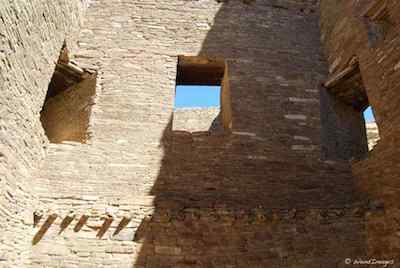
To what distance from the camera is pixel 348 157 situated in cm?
648

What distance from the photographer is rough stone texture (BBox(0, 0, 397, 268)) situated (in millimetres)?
4781

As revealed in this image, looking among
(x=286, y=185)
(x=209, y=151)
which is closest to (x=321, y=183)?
(x=286, y=185)

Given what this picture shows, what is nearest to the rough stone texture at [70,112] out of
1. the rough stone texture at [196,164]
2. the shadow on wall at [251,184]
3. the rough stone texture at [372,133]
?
the rough stone texture at [196,164]

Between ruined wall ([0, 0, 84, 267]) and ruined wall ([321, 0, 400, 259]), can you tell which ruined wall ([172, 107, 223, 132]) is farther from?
ruined wall ([0, 0, 84, 267])

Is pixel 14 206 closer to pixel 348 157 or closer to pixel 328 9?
pixel 348 157

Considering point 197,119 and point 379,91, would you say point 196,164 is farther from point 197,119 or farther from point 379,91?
point 197,119

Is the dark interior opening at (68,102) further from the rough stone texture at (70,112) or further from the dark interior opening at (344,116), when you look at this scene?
the dark interior opening at (344,116)

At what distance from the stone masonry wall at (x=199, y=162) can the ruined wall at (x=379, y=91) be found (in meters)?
0.27

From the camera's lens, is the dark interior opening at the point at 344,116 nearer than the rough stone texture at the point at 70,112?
No

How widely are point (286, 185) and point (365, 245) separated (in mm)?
1365

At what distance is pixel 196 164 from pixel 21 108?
263 centimetres

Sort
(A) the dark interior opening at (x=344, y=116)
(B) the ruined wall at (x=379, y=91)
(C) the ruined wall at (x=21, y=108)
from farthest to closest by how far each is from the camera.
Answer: (A) the dark interior opening at (x=344, y=116) < (B) the ruined wall at (x=379, y=91) < (C) the ruined wall at (x=21, y=108)

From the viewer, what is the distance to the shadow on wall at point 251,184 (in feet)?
15.9

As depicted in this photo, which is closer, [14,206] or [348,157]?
[14,206]
